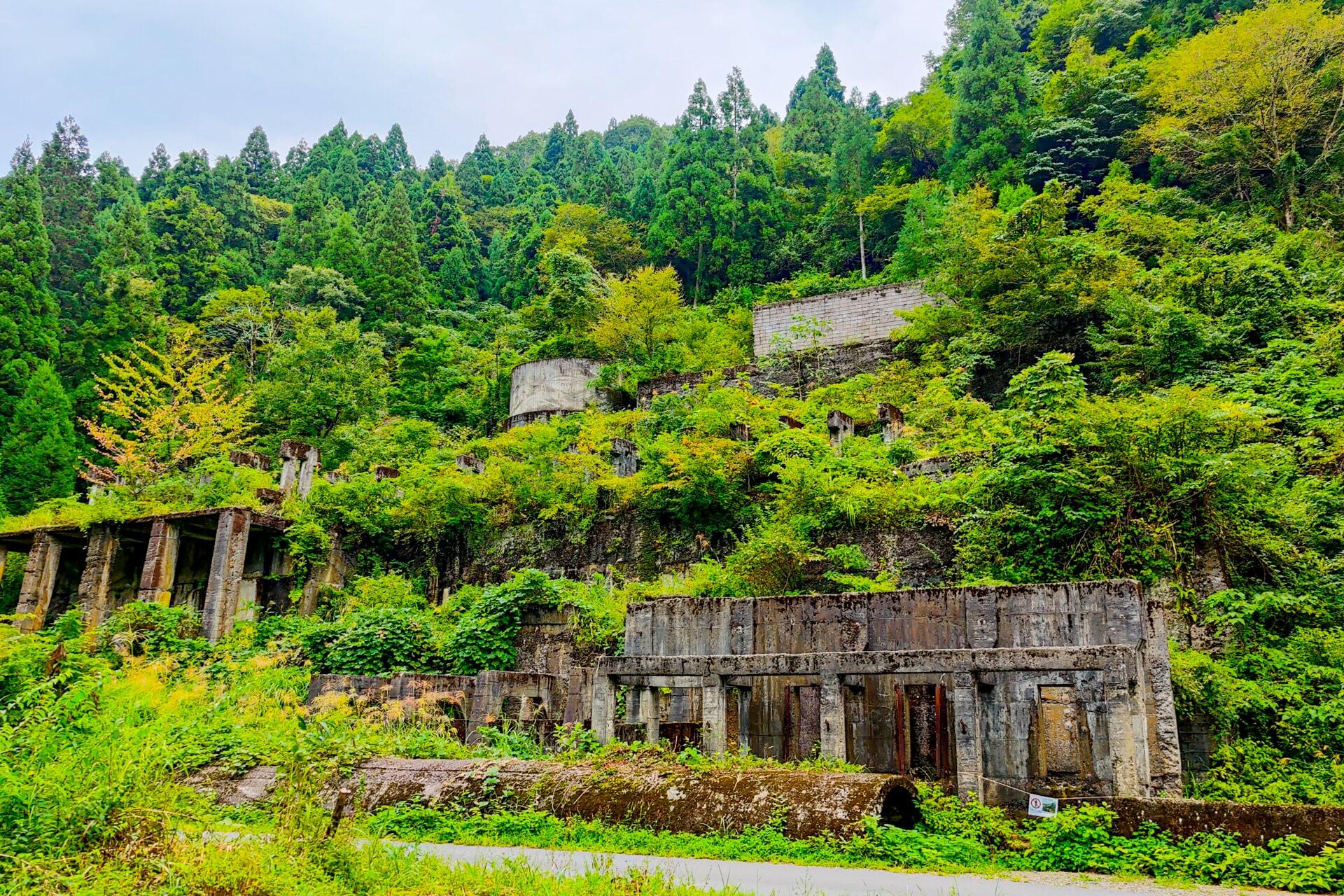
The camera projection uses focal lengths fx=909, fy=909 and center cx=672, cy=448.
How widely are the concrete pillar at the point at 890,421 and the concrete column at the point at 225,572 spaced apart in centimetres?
1770

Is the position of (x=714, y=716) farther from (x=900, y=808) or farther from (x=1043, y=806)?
(x=1043, y=806)

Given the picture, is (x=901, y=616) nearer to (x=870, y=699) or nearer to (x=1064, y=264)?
(x=870, y=699)

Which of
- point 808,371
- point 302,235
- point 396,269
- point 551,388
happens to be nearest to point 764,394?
point 808,371

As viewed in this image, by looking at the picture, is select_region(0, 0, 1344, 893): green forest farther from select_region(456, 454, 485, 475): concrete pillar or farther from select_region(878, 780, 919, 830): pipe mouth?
select_region(878, 780, 919, 830): pipe mouth

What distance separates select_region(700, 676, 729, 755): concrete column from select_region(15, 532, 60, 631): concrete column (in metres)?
22.3

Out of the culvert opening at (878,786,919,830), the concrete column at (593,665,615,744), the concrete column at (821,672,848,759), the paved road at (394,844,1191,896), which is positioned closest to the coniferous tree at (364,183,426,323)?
the concrete column at (593,665,615,744)

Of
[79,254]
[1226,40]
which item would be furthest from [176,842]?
[79,254]

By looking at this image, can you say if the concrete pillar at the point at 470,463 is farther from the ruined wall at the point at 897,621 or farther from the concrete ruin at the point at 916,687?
the ruined wall at the point at 897,621

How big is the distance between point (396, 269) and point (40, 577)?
2807 cm

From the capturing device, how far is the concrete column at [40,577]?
25984 millimetres

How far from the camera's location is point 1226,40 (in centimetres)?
3131

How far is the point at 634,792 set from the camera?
9172 millimetres

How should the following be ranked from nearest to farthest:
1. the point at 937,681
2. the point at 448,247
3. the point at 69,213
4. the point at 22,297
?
1. the point at 937,681
2. the point at 22,297
3. the point at 69,213
4. the point at 448,247

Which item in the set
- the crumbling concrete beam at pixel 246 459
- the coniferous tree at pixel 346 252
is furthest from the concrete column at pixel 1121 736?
the coniferous tree at pixel 346 252
